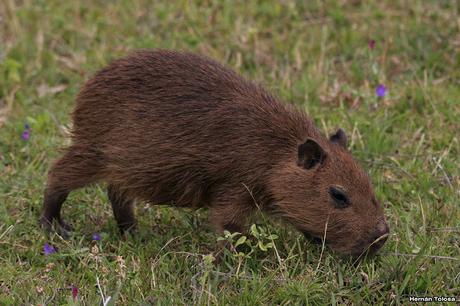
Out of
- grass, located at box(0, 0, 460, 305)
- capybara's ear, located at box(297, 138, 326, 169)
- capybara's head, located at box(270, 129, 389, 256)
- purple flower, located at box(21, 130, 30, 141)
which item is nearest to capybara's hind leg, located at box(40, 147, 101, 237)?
grass, located at box(0, 0, 460, 305)

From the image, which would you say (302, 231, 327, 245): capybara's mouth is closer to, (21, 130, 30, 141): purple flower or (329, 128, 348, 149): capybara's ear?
(329, 128, 348, 149): capybara's ear

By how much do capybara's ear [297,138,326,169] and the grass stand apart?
1.44ft

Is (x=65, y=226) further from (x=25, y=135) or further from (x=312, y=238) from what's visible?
(x=312, y=238)

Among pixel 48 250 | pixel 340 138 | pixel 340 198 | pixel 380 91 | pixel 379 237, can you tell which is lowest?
pixel 48 250

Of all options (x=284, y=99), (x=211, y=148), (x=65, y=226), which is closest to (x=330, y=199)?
(x=211, y=148)

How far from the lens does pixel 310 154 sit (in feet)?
15.2

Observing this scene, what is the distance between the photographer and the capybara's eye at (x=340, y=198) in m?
4.52

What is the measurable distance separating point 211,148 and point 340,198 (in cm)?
78

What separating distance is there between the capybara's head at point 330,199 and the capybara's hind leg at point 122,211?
3.21 feet

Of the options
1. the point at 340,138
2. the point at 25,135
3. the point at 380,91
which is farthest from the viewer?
the point at 380,91

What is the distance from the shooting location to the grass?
4336 mm

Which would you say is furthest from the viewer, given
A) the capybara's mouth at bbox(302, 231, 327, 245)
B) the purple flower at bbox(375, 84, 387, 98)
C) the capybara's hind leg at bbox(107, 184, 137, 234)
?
the purple flower at bbox(375, 84, 387, 98)

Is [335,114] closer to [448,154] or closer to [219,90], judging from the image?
[448,154]

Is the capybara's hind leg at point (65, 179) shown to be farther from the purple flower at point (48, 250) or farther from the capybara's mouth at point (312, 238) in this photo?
the capybara's mouth at point (312, 238)
